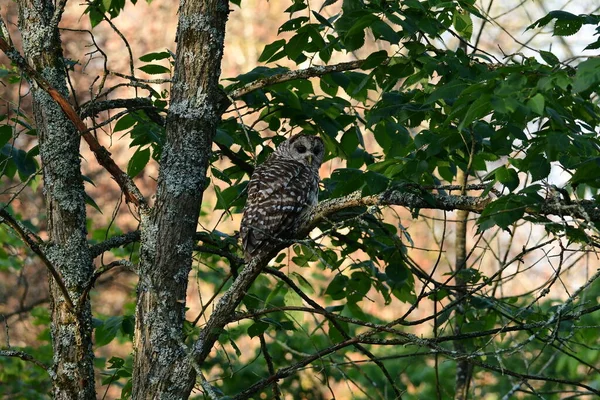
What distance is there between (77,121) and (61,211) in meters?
0.40

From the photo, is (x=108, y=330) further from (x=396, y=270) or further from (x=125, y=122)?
(x=396, y=270)

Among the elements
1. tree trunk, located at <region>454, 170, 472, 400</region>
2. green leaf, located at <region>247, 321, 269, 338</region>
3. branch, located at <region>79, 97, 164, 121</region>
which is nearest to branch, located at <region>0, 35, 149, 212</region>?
branch, located at <region>79, 97, 164, 121</region>

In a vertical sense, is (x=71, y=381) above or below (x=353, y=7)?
below

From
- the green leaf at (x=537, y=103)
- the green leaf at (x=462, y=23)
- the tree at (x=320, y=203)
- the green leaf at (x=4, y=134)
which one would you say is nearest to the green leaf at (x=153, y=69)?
the tree at (x=320, y=203)

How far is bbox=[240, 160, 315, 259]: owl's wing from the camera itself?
4.12 meters

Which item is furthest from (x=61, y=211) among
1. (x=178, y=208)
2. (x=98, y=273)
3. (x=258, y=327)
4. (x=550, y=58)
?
(x=550, y=58)

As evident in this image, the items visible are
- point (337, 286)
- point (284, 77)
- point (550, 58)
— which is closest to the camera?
point (550, 58)

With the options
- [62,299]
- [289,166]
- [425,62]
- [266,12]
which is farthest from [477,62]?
[266,12]

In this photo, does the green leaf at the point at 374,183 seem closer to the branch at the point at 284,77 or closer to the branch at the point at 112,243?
the branch at the point at 284,77

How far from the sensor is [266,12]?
18.1 m

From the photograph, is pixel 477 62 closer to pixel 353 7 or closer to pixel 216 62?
pixel 353 7

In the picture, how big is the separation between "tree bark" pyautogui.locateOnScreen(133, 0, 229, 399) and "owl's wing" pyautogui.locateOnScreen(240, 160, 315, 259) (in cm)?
108

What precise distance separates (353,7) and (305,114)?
26.1 inches

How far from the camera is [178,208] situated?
115 inches
